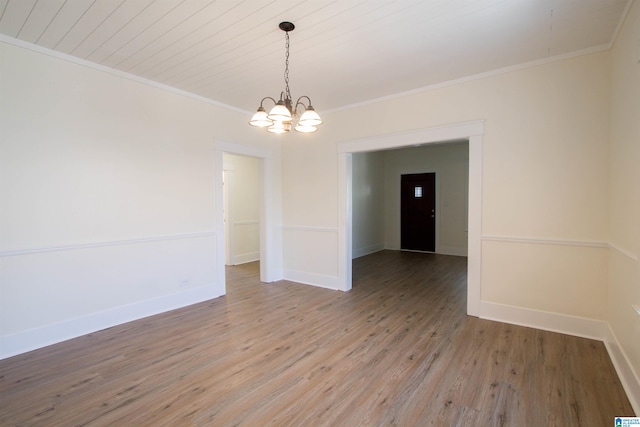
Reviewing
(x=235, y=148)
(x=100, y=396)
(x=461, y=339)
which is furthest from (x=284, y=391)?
(x=235, y=148)

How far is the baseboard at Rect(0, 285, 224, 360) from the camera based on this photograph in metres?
2.80

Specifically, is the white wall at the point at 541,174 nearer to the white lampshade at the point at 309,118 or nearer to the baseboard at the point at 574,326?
the baseboard at the point at 574,326

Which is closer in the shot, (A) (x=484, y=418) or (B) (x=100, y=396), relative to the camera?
(A) (x=484, y=418)

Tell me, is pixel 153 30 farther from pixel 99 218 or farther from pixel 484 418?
pixel 484 418

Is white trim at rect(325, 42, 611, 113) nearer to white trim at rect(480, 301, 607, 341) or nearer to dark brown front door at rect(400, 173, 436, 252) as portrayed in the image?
white trim at rect(480, 301, 607, 341)

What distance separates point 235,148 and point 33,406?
3601mm

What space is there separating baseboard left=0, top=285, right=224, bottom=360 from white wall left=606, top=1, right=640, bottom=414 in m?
4.51

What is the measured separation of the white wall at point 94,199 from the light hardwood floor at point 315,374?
38cm

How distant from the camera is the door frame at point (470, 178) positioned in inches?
141

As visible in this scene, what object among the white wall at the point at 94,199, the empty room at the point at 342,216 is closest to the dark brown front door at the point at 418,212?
the empty room at the point at 342,216

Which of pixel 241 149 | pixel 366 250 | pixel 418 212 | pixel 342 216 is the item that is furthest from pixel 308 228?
pixel 418 212

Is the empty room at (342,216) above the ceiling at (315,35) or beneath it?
beneath

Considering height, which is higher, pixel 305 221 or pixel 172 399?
pixel 305 221

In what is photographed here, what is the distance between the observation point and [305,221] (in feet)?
17.1
